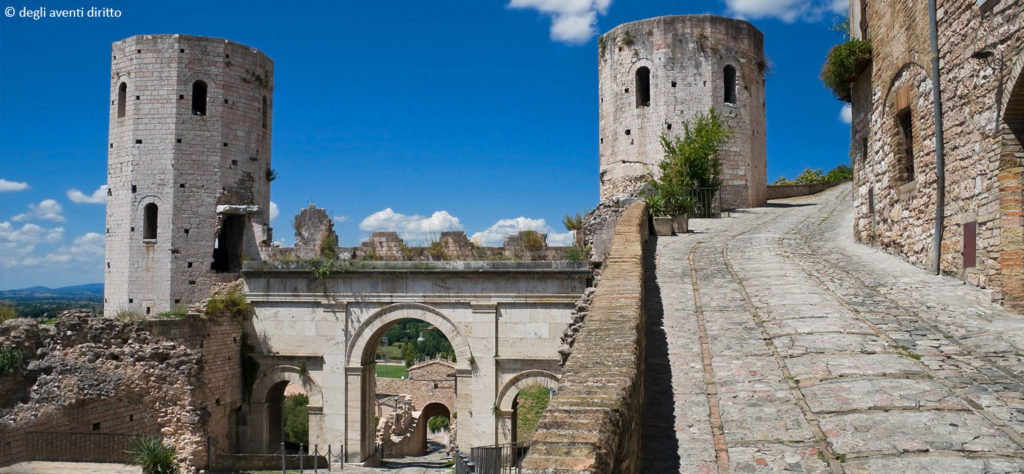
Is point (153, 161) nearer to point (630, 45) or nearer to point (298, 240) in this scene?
point (298, 240)

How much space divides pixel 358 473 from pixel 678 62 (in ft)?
52.3

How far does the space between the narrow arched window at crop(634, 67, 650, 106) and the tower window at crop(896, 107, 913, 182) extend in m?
13.9

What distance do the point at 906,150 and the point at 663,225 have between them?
493cm

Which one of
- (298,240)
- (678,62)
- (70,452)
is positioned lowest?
(70,452)

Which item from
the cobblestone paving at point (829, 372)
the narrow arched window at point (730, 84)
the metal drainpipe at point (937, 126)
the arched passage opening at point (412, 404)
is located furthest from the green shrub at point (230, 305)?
the narrow arched window at point (730, 84)

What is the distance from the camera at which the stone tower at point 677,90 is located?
23.9 meters

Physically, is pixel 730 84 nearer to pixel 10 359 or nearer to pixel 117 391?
pixel 117 391

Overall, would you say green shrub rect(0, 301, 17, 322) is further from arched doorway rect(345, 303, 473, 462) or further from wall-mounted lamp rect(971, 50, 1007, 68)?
wall-mounted lamp rect(971, 50, 1007, 68)

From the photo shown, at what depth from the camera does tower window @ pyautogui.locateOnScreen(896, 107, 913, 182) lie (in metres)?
10.9

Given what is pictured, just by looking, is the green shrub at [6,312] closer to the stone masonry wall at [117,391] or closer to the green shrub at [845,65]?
the stone masonry wall at [117,391]

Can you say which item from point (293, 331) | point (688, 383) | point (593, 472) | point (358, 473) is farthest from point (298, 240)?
point (593, 472)

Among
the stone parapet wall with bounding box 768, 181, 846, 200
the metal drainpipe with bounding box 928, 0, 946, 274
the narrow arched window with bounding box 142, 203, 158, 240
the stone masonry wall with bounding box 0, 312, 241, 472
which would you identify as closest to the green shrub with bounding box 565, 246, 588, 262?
the stone masonry wall with bounding box 0, 312, 241, 472

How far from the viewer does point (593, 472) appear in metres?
3.21

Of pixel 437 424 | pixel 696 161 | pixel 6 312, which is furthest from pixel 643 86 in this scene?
pixel 437 424
